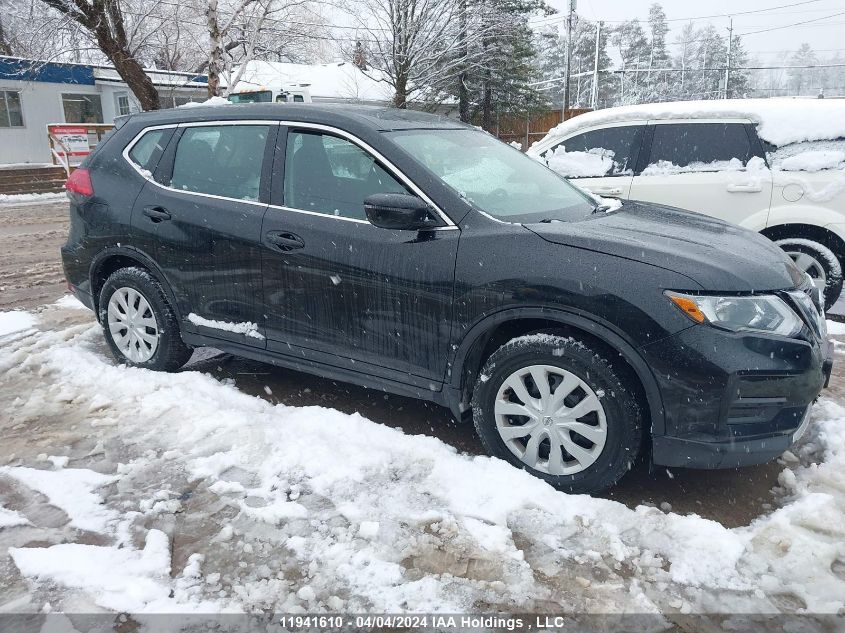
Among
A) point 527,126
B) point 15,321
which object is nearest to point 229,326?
point 15,321

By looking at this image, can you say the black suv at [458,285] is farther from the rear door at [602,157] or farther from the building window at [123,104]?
the building window at [123,104]

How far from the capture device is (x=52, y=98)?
2536cm

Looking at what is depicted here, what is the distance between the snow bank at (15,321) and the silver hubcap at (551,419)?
466cm

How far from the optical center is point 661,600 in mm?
2482

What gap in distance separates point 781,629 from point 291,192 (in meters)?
3.09

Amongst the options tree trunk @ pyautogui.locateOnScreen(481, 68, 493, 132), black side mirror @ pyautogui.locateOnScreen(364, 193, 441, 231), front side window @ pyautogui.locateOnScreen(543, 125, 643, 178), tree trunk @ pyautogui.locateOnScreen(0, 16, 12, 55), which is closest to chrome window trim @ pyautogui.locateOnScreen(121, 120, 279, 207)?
black side mirror @ pyautogui.locateOnScreen(364, 193, 441, 231)

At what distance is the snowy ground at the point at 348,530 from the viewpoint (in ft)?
8.20

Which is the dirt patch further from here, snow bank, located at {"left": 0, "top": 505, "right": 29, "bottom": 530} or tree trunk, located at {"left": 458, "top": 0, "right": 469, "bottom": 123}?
tree trunk, located at {"left": 458, "top": 0, "right": 469, "bottom": 123}

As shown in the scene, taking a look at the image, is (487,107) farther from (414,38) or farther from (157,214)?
(157,214)

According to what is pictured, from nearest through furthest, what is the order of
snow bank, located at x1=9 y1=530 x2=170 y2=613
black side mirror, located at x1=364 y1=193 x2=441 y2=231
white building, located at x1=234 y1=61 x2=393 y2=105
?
1. snow bank, located at x1=9 y1=530 x2=170 y2=613
2. black side mirror, located at x1=364 y1=193 x2=441 y2=231
3. white building, located at x1=234 y1=61 x2=393 y2=105

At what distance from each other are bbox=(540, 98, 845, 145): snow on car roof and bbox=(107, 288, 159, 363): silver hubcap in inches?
190

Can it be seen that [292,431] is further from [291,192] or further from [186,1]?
[186,1]

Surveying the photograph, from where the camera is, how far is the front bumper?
109 inches

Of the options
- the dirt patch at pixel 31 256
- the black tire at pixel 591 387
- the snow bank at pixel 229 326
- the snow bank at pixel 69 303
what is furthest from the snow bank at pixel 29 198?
the black tire at pixel 591 387
